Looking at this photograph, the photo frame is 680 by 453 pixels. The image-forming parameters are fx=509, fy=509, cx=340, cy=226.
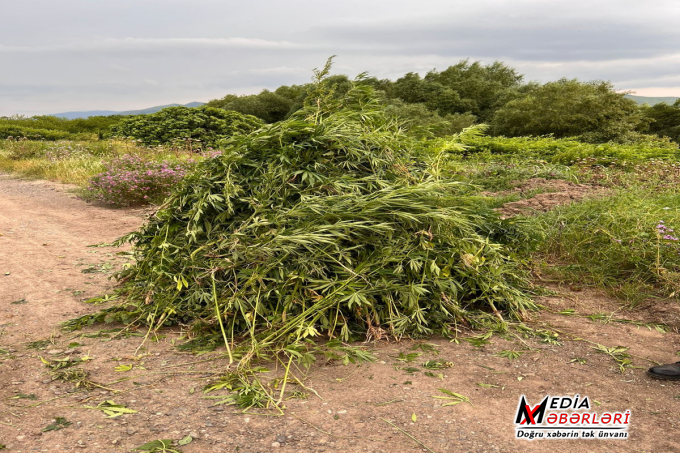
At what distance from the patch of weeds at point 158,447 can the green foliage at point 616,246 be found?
338 cm

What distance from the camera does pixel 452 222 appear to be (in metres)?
3.27

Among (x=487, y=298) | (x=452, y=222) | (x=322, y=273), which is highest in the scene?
(x=452, y=222)

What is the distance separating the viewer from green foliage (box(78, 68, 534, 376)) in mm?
2953

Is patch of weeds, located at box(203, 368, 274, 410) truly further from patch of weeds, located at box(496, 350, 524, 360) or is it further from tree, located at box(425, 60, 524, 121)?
tree, located at box(425, 60, 524, 121)

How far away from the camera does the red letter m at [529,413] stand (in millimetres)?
2270

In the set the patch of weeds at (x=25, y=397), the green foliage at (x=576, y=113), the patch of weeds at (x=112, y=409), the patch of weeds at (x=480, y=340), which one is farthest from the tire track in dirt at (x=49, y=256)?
the green foliage at (x=576, y=113)

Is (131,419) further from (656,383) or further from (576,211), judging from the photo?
(576,211)

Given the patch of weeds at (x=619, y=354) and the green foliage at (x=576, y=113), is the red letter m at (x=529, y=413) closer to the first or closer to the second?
the patch of weeds at (x=619, y=354)

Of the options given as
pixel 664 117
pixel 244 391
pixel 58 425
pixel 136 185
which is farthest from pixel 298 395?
pixel 664 117

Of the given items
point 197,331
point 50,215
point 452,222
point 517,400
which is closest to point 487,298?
point 452,222

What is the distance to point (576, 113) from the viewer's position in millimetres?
18844

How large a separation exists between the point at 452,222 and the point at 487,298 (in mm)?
562

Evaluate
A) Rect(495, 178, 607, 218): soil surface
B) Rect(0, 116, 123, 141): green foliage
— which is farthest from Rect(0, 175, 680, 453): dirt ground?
Rect(0, 116, 123, 141): green foliage

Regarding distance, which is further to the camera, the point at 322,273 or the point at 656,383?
the point at 322,273
